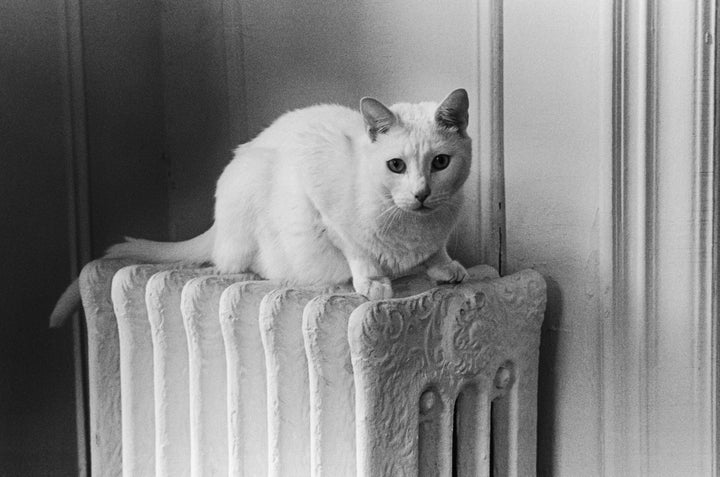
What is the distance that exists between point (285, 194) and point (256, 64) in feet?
1.24

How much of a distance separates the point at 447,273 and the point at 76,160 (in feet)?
2.17

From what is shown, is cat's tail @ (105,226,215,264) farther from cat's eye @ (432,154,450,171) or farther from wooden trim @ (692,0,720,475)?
wooden trim @ (692,0,720,475)

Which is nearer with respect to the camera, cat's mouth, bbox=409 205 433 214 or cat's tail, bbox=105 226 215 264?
cat's mouth, bbox=409 205 433 214

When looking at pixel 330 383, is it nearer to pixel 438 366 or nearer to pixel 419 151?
pixel 438 366

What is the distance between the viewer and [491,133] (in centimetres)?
98

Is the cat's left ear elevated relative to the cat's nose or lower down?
elevated

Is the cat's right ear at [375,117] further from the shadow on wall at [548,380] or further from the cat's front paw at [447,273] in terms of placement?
the shadow on wall at [548,380]

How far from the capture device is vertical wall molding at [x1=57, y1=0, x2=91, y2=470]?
1155 mm

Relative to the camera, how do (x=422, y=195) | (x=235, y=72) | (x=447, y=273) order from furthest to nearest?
(x=235, y=72)
(x=447, y=273)
(x=422, y=195)

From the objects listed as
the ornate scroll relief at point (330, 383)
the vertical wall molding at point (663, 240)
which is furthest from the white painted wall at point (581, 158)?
the ornate scroll relief at point (330, 383)

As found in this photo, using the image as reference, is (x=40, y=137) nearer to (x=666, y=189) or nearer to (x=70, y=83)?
(x=70, y=83)

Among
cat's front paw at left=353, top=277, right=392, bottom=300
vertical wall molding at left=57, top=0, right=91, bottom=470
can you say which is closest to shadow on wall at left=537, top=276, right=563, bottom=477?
cat's front paw at left=353, top=277, right=392, bottom=300

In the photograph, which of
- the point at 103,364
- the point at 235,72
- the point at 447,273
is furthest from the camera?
the point at 235,72

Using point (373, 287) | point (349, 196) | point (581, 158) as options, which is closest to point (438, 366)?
point (373, 287)
